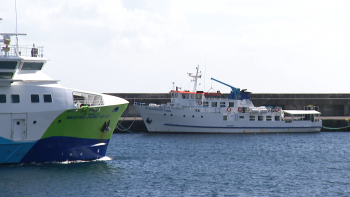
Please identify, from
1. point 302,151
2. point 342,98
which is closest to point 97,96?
point 302,151

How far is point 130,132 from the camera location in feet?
162

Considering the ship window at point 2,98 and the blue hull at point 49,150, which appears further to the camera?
the blue hull at point 49,150

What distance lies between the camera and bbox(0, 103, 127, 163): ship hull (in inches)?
924

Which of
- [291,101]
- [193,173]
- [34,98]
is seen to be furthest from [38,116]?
[291,101]

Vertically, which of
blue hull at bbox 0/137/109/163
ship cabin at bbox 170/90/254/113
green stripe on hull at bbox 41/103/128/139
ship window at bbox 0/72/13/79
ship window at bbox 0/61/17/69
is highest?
ship window at bbox 0/61/17/69

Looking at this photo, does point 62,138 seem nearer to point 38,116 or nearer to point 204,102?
point 38,116

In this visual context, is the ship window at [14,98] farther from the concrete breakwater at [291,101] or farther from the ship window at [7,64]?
the concrete breakwater at [291,101]

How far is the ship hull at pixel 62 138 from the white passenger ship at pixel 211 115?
808 inches

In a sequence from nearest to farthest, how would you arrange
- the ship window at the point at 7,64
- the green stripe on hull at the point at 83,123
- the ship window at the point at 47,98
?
the ship window at the point at 7,64 → the ship window at the point at 47,98 → the green stripe on hull at the point at 83,123

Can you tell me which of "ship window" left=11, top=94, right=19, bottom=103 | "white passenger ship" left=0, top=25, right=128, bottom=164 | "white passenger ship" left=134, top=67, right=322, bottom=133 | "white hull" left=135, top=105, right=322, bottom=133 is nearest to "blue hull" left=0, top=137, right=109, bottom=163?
"white passenger ship" left=0, top=25, right=128, bottom=164

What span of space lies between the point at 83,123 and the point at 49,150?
2.35 m

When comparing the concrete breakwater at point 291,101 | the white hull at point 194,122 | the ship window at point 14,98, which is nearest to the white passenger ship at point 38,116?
the ship window at point 14,98

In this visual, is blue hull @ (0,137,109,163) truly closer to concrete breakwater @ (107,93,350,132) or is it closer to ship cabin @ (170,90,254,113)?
ship cabin @ (170,90,254,113)

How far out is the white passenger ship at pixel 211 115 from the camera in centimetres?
4650
